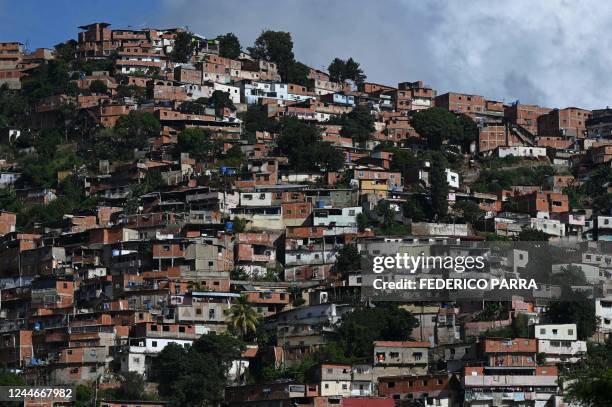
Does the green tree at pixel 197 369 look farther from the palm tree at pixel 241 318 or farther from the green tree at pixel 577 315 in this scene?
the green tree at pixel 577 315

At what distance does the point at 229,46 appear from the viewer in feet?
298

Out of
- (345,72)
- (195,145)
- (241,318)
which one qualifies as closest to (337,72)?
(345,72)

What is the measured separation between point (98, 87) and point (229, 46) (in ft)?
35.0

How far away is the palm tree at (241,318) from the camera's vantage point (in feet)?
188

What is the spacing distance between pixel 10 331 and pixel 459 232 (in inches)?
721

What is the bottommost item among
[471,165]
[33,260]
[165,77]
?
[33,260]

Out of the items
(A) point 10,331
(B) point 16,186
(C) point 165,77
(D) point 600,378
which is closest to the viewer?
(D) point 600,378

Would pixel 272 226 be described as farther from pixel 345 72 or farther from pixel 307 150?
pixel 345 72

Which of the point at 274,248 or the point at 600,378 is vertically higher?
the point at 274,248

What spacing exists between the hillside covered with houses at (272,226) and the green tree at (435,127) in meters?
0.11

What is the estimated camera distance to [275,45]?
91438mm

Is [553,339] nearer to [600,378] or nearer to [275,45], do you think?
[600,378]

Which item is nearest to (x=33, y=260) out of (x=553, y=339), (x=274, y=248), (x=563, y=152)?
(x=274, y=248)

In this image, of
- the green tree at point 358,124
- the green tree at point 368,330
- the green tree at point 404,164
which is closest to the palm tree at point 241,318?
the green tree at point 368,330
